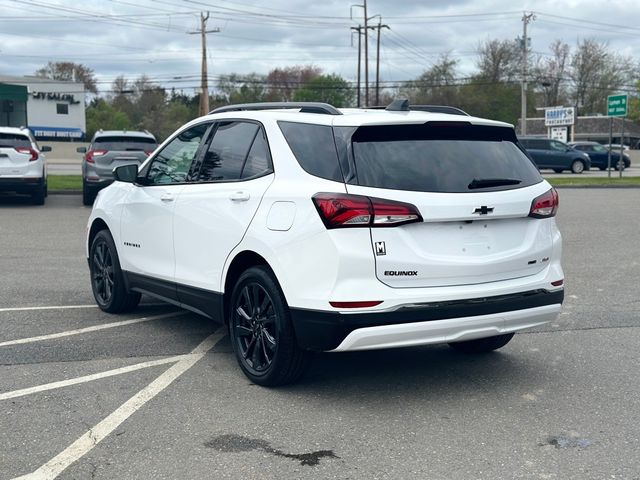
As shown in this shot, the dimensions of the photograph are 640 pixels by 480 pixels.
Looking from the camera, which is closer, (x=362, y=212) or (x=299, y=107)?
(x=362, y=212)

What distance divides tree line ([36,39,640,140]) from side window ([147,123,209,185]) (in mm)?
61020

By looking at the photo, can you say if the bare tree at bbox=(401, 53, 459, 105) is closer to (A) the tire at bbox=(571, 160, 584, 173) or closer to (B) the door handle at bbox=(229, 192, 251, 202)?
(A) the tire at bbox=(571, 160, 584, 173)

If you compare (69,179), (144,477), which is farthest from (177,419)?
(69,179)

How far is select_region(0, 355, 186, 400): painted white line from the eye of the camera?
5.07 m

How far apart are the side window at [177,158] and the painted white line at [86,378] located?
1.36 m

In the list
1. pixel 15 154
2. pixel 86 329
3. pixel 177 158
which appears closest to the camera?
pixel 177 158

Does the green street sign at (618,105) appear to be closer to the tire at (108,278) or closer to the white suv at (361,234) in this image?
the tire at (108,278)

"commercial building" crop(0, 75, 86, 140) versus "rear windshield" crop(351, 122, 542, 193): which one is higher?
"commercial building" crop(0, 75, 86, 140)

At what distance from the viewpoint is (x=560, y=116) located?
168 feet

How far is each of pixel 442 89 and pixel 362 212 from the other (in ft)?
230

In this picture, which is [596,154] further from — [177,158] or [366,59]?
[177,158]

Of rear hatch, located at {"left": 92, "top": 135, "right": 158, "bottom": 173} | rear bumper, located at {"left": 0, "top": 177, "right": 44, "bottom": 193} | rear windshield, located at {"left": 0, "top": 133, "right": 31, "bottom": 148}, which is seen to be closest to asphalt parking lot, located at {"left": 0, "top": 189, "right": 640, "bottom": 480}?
rear hatch, located at {"left": 92, "top": 135, "right": 158, "bottom": 173}

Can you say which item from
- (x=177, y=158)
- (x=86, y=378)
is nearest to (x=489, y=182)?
(x=177, y=158)

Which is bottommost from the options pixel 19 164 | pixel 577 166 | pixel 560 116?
pixel 577 166
